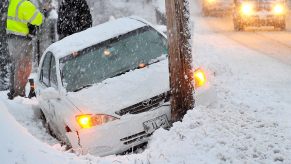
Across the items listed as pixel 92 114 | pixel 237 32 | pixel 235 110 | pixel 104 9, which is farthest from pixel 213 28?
pixel 104 9

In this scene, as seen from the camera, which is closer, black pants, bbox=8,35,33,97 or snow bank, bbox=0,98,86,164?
snow bank, bbox=0,98,86,164

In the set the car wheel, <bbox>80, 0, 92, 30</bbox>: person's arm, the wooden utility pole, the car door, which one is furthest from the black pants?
the car wheel

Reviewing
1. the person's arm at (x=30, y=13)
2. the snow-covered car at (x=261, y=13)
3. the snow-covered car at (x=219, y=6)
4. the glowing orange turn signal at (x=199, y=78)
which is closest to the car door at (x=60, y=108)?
the glowing orange turn signal at (x=199, y=78)

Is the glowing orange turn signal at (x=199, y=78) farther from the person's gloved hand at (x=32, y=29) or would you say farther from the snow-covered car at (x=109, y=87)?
the person's gloved hand at (x=32, y=29)

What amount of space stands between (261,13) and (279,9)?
2.22 feet

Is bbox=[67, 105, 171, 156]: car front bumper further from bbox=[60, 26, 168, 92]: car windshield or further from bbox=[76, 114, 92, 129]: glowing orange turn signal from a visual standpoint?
bbox=[60, 26, 168, 92]: car windshield

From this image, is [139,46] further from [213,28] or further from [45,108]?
[213,28]

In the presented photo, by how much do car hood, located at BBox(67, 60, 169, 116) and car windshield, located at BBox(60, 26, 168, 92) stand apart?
22 centimetres

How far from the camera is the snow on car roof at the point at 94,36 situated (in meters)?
8.52

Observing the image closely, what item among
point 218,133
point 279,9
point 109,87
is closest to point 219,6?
point 279,9

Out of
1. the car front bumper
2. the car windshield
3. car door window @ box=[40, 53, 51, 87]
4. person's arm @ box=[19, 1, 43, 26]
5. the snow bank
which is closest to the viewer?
the snow bank

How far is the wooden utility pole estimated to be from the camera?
7.18 metres

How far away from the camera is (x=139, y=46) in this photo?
8.45 m

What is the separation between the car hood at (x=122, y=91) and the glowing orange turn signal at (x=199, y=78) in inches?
16.2
